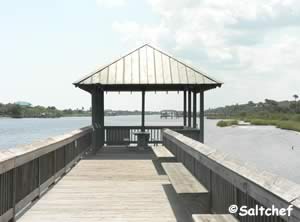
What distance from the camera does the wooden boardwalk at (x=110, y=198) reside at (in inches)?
218

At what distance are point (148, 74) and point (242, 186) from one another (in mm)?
9819

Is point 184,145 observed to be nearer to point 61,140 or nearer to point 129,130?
point 61,140

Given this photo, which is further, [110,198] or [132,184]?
[132,184]

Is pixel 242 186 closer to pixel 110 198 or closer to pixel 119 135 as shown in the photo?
pixel 110 198

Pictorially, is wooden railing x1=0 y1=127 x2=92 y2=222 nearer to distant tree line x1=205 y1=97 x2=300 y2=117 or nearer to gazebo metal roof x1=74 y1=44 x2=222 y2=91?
gazebo metal roof x1=74 y1=44 x2=222 y2=91

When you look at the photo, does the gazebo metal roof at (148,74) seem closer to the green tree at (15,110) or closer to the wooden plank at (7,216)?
the wooden plank at (7,216)

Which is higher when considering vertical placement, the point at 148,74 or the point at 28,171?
the point at 148,74

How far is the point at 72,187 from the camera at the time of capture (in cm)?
757

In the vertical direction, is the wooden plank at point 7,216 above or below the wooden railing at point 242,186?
below

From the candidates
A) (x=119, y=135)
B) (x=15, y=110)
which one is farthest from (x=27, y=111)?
(x=119, y=135)

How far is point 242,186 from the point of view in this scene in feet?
11.6

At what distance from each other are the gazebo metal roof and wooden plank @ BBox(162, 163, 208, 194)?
5234mm

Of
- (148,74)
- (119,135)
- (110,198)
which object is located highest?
(148,74)

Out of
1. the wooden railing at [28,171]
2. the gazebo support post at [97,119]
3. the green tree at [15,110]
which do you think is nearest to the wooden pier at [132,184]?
the wooden railing at [28,171]
